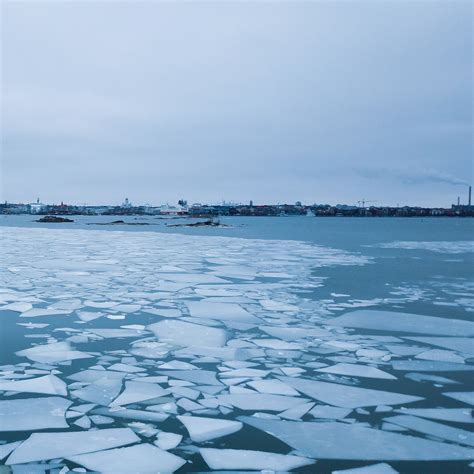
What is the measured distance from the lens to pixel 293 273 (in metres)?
10.4

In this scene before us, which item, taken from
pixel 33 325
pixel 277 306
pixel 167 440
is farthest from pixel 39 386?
pixel 277 306

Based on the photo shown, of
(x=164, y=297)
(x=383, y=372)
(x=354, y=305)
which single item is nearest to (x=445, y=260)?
(x=354, y=305)

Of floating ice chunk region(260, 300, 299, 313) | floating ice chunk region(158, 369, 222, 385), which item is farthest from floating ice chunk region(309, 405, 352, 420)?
floating ice chunk region(260, 300, 299, 313)

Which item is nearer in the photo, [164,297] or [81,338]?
[81,338]

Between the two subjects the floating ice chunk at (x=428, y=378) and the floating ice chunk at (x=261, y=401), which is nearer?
the floating ice chunk at (x=261, y=401)

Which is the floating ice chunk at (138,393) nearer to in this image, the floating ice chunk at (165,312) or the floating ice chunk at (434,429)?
the floating ice chunk at (434,429)

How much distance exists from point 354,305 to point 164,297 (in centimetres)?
264

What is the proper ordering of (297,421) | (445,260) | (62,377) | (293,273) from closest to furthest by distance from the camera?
Result: (297,421) < (62,377) < (293,273) < (445,260)

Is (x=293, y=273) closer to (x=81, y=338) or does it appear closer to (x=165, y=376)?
(x=81, y=338)

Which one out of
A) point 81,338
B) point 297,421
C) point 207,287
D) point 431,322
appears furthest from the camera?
point 207,287

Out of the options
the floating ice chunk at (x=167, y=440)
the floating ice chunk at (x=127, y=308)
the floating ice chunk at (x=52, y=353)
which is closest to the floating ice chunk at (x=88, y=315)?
the floating ice chunk at (x=127, y=308)

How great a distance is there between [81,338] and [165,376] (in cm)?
142

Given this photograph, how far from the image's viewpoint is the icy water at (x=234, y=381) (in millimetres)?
2670

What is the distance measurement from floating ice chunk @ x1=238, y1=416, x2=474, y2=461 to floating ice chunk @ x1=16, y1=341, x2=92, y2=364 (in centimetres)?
192
